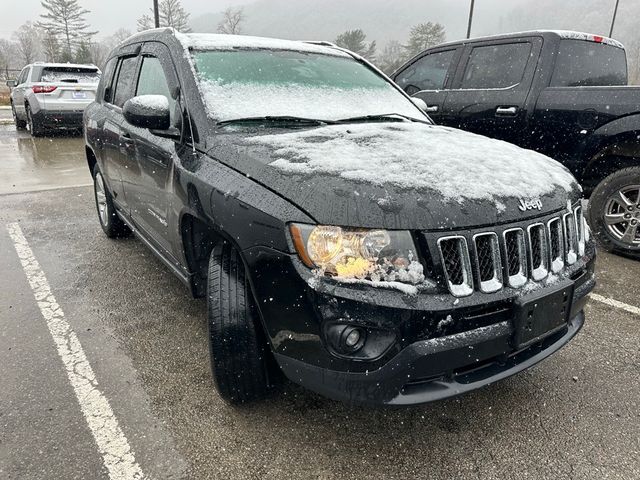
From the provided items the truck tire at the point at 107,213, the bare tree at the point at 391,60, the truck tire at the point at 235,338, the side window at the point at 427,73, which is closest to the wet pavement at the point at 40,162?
the truck tire at the point at 107,213

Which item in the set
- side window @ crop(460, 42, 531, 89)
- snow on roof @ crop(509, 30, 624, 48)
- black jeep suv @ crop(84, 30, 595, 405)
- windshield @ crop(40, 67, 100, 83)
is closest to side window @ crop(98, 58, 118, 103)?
black jeep suv @ crop(84, 30, 595, 405)

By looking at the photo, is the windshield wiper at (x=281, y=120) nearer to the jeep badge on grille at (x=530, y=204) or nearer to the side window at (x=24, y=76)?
the jeep badge on grille at (x=530, y=204)

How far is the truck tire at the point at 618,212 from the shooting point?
4316 millimetres

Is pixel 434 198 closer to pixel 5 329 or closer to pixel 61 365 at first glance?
pixel 61 365

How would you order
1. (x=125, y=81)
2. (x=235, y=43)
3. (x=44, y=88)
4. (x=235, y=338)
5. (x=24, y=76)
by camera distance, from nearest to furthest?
(x=235, y=338) < (x=235, y=43) < (x=125, y=81) < (x=44, y=88) < (x=24, y=76)

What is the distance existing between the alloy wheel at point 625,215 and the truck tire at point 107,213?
4.45m

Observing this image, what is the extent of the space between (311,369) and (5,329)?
228 cm

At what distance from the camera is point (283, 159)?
2.11 meters

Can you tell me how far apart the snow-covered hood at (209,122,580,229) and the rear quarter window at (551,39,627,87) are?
2640 millimetres

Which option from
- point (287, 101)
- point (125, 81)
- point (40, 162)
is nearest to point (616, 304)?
point (287, 101)

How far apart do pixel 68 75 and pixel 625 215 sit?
12.1 m

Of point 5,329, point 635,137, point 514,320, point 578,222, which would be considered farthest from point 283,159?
point 635,137

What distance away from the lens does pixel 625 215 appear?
4.39 m

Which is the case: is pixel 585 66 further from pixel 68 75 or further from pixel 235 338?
pixel 68 75
